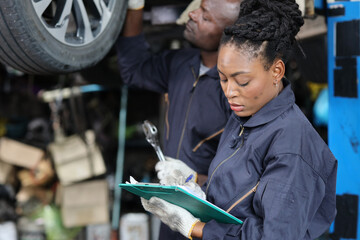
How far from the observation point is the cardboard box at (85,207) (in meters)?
3.31

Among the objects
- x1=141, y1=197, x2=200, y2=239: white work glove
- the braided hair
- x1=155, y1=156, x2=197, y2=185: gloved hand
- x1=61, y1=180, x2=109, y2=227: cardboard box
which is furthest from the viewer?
x1=61, y1=180, x2=109, y2=227: cardboard box

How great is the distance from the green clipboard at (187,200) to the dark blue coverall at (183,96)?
372mm

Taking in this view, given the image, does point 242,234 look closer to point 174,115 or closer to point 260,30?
point 260,30

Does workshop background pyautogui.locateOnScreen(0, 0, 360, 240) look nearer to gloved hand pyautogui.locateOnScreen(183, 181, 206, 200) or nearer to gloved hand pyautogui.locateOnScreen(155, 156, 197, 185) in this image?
gloved hand pyautogui.locateOnScreen(155, 156, 197, 185)

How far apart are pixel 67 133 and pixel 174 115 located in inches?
86.0

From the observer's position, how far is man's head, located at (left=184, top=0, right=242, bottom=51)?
161 cm

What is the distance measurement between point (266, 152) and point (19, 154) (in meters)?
2.85

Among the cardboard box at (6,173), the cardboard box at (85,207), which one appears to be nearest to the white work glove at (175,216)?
the cardboard box at (85,207)

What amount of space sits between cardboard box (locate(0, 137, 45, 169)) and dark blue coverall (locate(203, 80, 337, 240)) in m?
Result: 2.54

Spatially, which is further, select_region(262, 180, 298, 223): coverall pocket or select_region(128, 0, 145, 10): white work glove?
select_region(128, 0, 145, 10): white work glove

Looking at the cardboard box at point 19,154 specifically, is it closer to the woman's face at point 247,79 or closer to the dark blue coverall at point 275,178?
the dark blue coverall at point 275,178

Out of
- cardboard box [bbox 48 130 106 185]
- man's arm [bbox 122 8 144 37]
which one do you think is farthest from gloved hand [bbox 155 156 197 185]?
cardboard box [bbox 48 130 106 185]

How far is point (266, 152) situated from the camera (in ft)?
3.76

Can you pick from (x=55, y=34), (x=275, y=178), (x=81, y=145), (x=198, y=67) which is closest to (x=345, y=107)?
(x=198, y=67)
